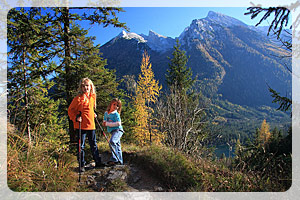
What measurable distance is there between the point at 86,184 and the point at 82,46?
16.7 ft

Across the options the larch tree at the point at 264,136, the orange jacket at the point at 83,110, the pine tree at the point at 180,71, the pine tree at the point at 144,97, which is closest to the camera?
the orange jacket at the point at 83,110

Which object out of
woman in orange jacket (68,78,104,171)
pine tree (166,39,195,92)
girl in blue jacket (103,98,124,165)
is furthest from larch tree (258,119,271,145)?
pine tree (166,39,195,92)

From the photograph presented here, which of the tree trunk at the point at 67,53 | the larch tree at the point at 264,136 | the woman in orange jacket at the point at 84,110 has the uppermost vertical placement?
the tree trunk at the point at 67,53

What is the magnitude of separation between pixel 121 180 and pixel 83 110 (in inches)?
75.8

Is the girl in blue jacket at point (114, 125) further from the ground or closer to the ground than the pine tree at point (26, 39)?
closer to the ground

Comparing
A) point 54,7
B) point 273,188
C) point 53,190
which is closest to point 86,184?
point 53,190

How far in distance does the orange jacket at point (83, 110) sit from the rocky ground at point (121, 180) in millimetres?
1143

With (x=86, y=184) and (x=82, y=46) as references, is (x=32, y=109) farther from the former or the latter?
(x=86, y=184)

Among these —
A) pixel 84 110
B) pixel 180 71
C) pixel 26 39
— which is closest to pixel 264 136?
pixel 84 110

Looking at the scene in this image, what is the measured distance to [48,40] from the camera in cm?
570

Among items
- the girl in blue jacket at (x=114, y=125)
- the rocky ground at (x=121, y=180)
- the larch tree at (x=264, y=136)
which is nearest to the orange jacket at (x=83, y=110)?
the girl in blue jacket at (x=114, y=125)

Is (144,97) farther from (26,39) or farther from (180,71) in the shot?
(26,39)

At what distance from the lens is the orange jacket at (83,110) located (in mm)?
4117

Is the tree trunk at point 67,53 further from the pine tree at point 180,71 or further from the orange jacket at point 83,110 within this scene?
the pine tree at point 180,71
